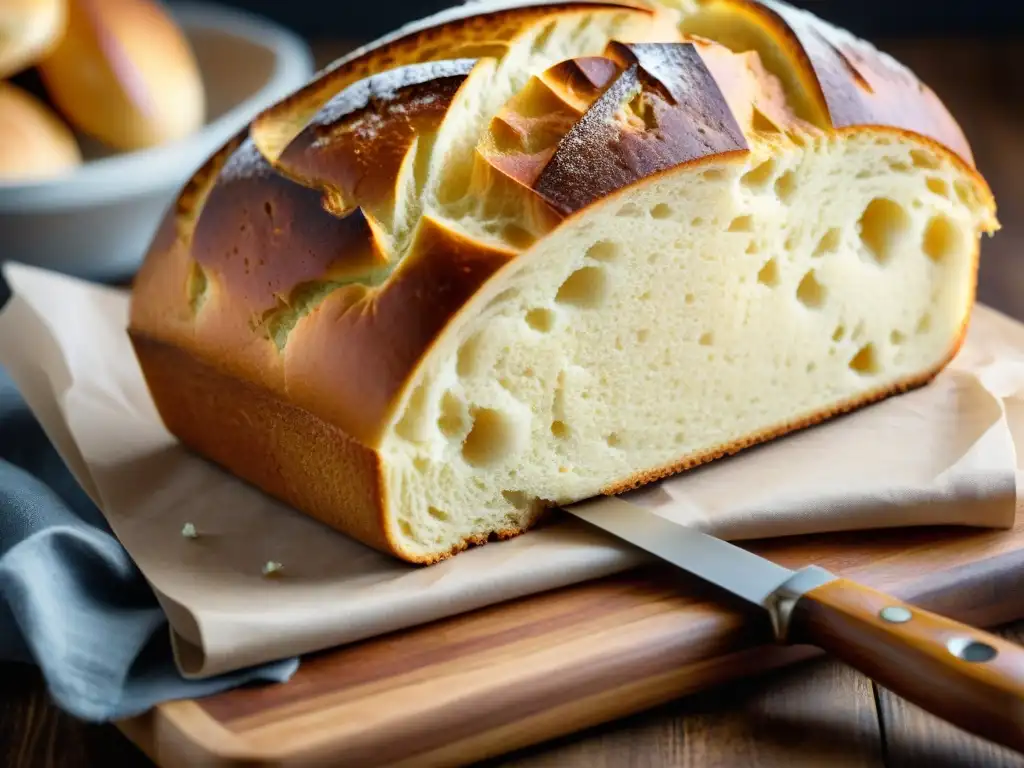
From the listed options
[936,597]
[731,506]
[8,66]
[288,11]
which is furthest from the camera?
[288,11]

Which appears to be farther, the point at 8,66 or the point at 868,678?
the point at 8,66

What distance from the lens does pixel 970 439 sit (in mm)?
1785

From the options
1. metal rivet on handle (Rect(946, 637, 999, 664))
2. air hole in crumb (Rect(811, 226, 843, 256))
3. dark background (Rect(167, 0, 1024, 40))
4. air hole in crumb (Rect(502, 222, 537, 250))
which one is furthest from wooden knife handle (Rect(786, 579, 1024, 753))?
dark background (Rect(167, 0, 1024, 40))

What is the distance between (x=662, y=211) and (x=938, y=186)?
49 cm

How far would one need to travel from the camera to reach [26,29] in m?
2.48

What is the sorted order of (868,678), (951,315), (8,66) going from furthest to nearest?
(8,66) < (951,315) < (868,678)

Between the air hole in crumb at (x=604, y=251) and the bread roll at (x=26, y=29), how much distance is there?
136 cm

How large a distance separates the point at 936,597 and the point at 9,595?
3.28ft

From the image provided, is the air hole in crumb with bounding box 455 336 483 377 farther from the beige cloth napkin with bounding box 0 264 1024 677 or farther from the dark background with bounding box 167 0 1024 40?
the dark background with bounding box 167 0 1024 40

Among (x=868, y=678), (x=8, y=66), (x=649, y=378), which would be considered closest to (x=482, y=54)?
(x=649, y=378)

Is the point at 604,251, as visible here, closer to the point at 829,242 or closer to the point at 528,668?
the point at 829,242

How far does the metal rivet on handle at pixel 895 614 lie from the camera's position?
1.33 metres

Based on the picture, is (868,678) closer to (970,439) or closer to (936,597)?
(936,597)

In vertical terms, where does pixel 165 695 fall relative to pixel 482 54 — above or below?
below
